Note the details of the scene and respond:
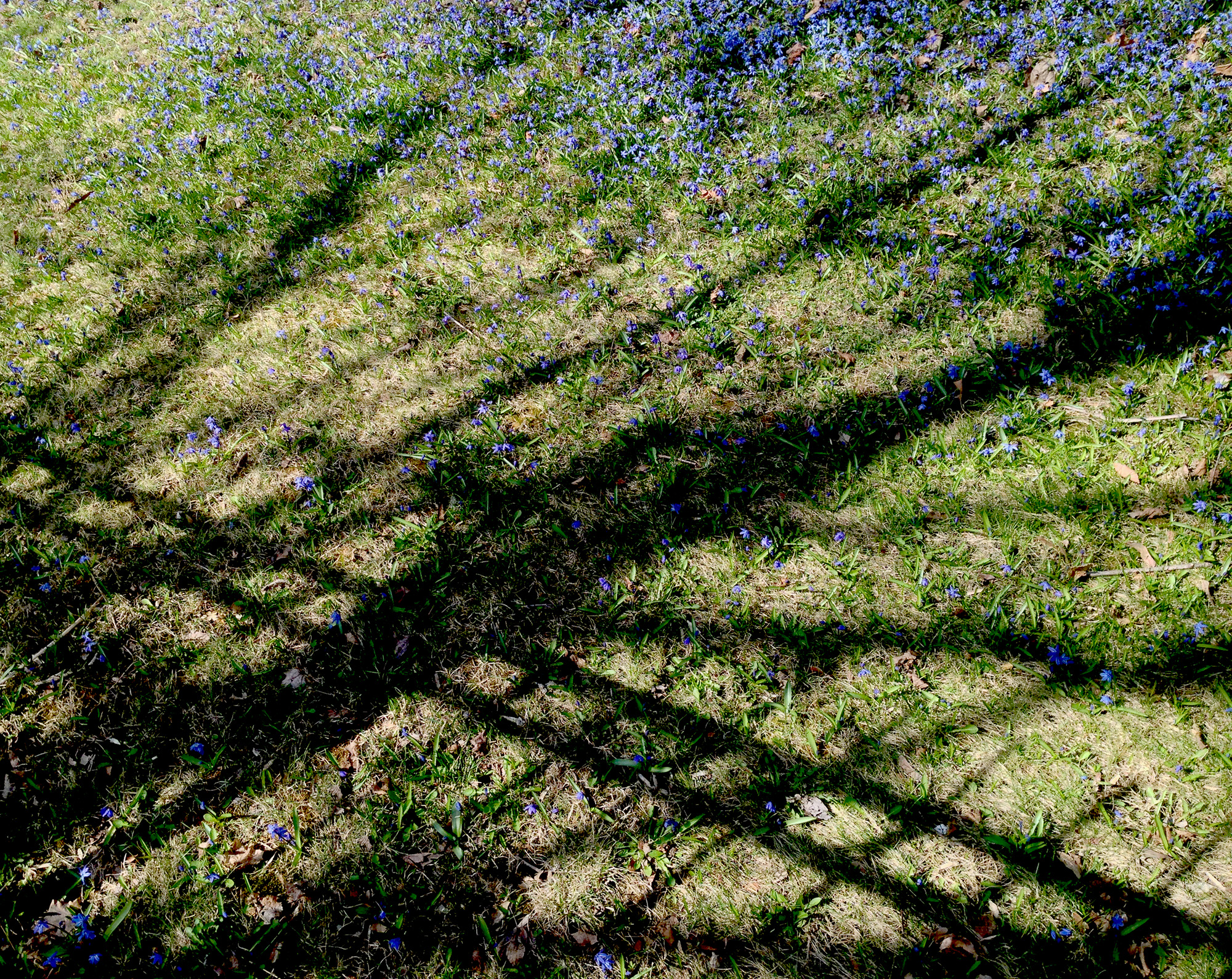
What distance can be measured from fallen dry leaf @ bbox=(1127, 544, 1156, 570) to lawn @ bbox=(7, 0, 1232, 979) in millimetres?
12

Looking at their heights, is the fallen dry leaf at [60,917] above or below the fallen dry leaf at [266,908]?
above

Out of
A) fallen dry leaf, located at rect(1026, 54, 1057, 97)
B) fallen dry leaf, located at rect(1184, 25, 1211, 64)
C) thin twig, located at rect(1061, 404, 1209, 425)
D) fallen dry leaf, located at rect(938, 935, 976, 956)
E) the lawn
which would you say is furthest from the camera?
fallen dry leaf, located at rect(1026, 54, 1057, 97)

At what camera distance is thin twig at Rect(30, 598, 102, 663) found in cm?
313

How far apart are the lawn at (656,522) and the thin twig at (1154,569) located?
0.03 m

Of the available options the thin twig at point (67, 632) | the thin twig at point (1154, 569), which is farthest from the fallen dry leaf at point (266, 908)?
the thin twig at point (1154, 569)

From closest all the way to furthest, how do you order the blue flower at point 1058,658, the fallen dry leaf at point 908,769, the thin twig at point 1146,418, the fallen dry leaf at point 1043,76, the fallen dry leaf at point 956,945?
the fallen dry leaf at point 956,945, the fallen dry leaf at point 908,769, the blue flower at point 1058,658, the thin twig at point 1146,418, the fallen dry leaf at point 1043,76

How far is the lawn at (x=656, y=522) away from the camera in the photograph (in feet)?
7.93

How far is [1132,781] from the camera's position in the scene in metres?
2.43

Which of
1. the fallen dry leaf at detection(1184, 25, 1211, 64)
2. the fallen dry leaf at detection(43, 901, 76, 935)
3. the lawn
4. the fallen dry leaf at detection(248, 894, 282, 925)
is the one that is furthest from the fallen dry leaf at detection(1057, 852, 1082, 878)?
the fallen dry leaf at detection(1184, 25, 1211, 64)

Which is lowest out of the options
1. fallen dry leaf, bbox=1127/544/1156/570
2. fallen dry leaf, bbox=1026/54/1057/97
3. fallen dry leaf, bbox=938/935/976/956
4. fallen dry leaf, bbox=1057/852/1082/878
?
fallen dry leaf, bbox=1057/852/1082/878

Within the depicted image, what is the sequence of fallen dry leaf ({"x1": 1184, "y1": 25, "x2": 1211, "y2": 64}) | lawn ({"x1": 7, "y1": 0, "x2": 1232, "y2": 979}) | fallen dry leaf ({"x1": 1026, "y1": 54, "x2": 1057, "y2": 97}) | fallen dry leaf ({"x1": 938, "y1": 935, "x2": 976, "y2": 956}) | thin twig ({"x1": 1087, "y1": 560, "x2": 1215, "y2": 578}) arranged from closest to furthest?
fallen dry leaf ({"x1": 938, "y1": 935, "x2": 976, "y2": 956}) → lawn ({"x1": 7, "y1": 0, "x2": 1232, "y2": 979}) → thin twig ({"x1": 1087, "y1": 560, "x2": 1215, "y2": 578}) → fallen dry leaf ({"x1": 1184, "y1": 25, "x2": 1211, "y2": 64}) → fallen dry leaf ({"x1": 1026, "y1": 54, "x2": 1057, "y2": 97})

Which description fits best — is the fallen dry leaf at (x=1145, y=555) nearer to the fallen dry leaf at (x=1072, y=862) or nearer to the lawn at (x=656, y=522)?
the lawn at (x=656, y=522)

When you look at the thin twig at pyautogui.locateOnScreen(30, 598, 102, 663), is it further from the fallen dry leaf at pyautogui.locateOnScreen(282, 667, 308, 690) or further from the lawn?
the fallen dry leaf at pyautogui.locateOnScreen(282, 667, 308, 690)

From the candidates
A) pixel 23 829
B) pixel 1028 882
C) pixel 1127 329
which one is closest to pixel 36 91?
pixel 23 829
